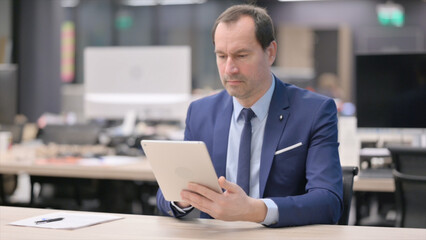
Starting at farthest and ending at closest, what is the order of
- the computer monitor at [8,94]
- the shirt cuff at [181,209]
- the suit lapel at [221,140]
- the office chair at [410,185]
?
1. the computer monitor at [8,94]
2. the office chair at [410,185]
3. the suit lapel at [221,140]
4. the shirt cuff at [181,209]

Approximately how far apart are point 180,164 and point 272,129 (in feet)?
1.65

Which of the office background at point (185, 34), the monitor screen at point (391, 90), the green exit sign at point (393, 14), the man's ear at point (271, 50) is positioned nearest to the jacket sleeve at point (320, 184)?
the man's ear at point (271, 50)

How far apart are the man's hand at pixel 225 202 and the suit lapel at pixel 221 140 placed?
0.43 m

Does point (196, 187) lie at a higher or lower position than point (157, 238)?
higher

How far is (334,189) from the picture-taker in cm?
194

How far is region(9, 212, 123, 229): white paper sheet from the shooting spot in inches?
71.8

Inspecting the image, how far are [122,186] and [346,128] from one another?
1.63 metres

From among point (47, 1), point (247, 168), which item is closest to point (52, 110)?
point (47, 1)

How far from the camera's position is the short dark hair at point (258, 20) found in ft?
6.71

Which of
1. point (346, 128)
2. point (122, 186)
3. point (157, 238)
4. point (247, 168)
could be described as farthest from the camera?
point (122, 186)

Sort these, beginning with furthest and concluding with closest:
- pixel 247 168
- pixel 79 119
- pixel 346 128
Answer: pixel 79 119 < pixel 346 128 < pixel 247 168

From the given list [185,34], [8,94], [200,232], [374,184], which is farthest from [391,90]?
[185,34]

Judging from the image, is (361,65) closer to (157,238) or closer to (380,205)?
(380,205)

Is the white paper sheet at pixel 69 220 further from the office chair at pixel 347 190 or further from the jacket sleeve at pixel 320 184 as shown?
the office chair at pixel 347 190
